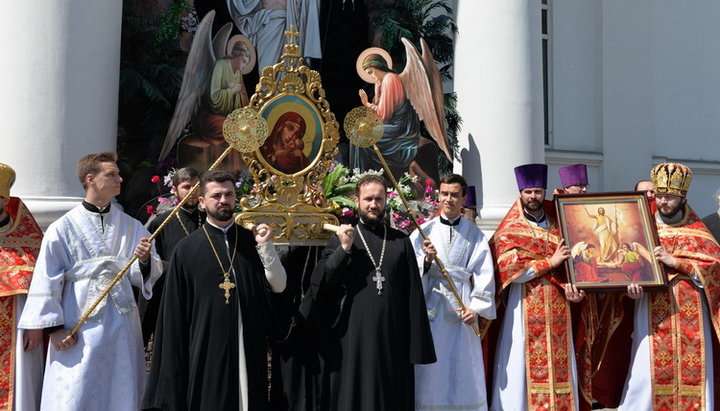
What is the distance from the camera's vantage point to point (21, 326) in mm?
5328

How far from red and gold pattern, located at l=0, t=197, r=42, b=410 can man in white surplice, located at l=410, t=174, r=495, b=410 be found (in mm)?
2656

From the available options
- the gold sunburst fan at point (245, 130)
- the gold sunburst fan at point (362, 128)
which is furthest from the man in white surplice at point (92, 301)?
the gold sunburst fan at point (362, 128)

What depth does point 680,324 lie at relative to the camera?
21.7 feet

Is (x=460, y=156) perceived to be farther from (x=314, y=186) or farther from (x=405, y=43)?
(x=314, y=186)

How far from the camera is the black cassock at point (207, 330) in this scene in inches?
199

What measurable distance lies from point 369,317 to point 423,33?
5.63 metres

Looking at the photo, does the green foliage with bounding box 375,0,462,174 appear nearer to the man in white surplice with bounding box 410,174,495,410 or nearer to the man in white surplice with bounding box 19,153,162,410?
the man in white surplice with bounding box 410,174,495,410

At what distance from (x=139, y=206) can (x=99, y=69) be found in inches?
64.9

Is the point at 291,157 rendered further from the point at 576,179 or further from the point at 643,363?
the point at 643,363

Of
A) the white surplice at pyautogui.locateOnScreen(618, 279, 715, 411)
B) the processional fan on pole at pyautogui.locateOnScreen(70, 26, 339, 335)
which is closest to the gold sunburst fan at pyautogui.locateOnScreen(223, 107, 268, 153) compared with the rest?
the processional fan on pole at pyautogui.locateOnScreen(70, 26, 339, 335)

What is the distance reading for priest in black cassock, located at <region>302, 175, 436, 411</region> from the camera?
18.0 feet

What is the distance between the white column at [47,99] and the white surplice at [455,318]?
10.2 ft

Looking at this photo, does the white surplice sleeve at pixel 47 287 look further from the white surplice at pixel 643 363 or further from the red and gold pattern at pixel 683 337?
the red and gold pattern at pixel 683 337

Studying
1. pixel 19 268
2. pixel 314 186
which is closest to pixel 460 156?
pixel 314 186
